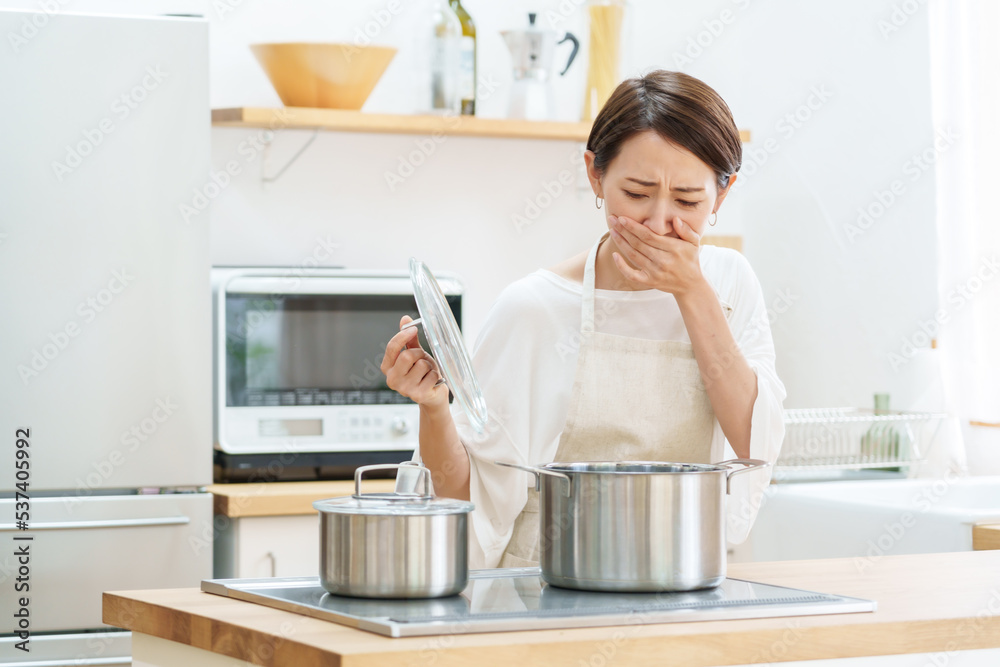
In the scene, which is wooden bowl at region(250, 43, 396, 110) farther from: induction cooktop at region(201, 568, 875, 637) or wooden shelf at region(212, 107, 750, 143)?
induction cooktop at region(201, 568, 875, 637)

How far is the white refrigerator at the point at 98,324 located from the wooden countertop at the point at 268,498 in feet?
0.15

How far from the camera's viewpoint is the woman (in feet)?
4.36

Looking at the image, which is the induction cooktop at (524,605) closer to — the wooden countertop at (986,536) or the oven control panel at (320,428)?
the wooden countertop at (986,536)

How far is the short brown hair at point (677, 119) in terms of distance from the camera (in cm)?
132

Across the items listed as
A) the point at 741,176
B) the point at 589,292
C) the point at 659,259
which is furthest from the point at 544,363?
the point at 741,176

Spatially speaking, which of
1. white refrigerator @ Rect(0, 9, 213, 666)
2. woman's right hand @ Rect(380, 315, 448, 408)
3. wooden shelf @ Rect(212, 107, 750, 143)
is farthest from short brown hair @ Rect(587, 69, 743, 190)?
wooden shelf @ Rect(212, 107, 750, 143)

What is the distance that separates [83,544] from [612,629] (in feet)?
4.88

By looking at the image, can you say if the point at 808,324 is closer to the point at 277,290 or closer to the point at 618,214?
the point at 277,290

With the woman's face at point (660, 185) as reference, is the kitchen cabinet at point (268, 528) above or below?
below

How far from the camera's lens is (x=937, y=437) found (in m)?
2.67

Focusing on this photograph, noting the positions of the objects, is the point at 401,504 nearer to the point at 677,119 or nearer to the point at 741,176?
the point at 677,119

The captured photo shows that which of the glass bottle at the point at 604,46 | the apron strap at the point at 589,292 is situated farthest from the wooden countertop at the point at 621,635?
the glass bottle at the point at 604,46

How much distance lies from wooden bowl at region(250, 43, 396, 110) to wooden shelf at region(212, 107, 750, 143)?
47 mm

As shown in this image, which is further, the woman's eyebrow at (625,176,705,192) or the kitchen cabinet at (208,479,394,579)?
the kitchen cabinet at (208,479,394,579)
